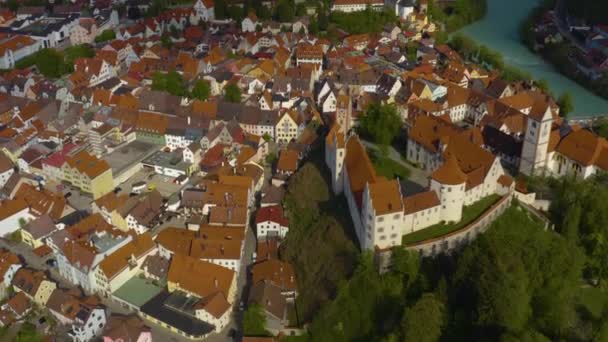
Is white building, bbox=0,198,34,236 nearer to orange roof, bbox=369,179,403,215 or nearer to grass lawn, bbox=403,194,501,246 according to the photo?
orange roof, bbox=369,179,403,215

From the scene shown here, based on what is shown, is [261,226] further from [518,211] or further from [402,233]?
[518,211]

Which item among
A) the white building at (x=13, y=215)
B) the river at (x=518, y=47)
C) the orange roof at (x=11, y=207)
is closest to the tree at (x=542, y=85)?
the river at (x=518, y=47)

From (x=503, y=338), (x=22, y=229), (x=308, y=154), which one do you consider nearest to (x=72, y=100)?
(x=22, y=229)

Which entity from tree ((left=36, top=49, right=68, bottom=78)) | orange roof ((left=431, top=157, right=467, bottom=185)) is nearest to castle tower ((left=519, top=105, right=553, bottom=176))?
orange roof ((left=431, top=157, right=467, bottom=185))

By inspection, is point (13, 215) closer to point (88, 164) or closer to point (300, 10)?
point (88, 164)

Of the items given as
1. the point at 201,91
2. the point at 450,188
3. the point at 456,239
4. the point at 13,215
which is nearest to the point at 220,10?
the point at 201,91

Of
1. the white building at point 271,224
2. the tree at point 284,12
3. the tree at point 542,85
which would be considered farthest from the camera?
the tree at point 284,12

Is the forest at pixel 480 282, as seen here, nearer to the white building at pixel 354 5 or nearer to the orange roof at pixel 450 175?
the orange roof at pixel 450 175
